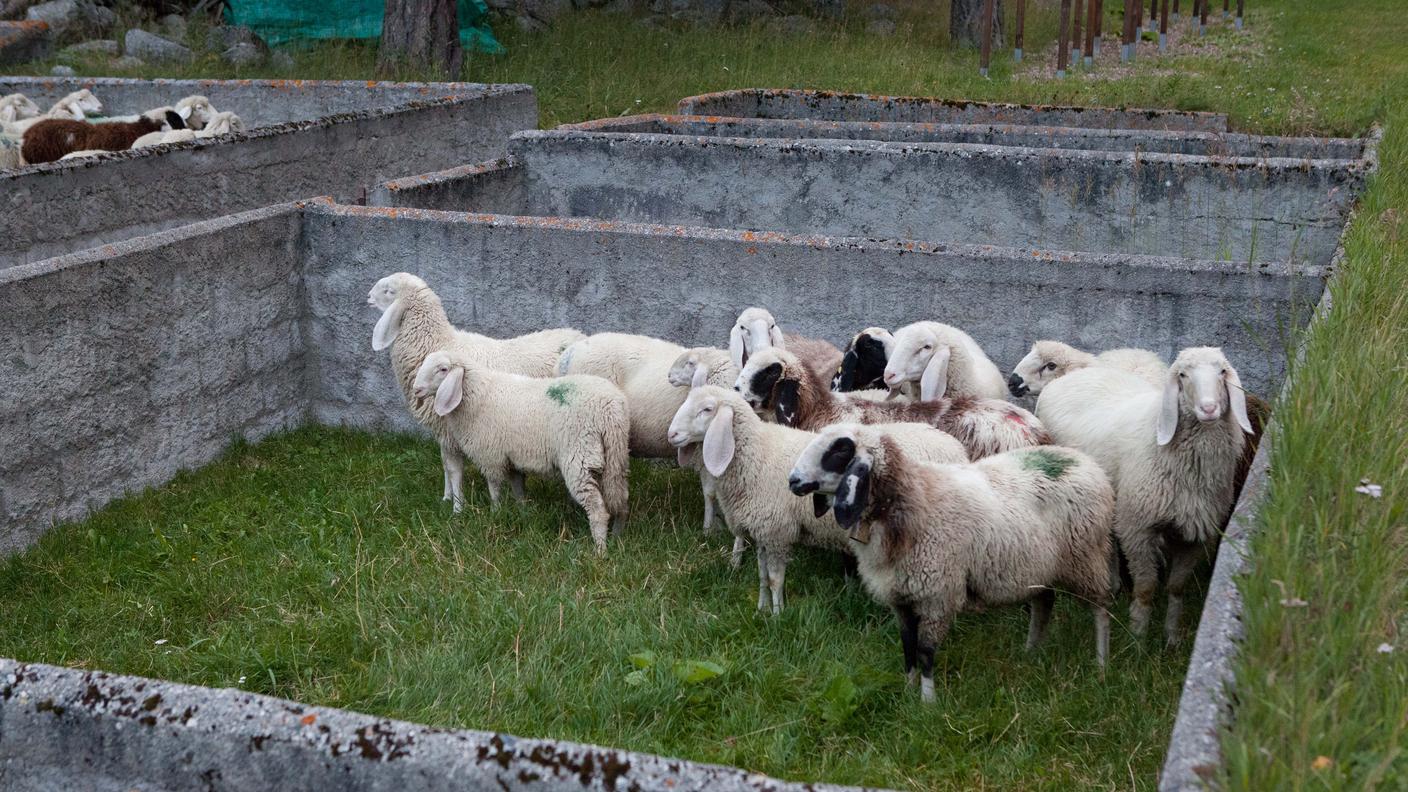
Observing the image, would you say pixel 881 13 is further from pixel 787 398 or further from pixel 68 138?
pixel 787 398

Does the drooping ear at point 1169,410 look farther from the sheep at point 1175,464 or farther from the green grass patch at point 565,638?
the green grass patch at point 565,638

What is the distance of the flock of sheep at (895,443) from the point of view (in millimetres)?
4551

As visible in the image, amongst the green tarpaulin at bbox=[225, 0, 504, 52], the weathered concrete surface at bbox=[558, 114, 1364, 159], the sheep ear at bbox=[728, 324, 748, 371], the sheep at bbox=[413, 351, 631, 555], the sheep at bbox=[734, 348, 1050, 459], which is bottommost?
the sheep at bbox=[413, 351, 631, 555]

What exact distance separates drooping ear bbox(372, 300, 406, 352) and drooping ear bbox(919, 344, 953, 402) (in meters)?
2.63

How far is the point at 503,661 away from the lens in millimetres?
4777

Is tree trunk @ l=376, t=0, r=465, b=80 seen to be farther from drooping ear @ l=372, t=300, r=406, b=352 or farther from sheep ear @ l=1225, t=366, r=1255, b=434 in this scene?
sheep ear @ l=1225, t=366, r=1255, b=434

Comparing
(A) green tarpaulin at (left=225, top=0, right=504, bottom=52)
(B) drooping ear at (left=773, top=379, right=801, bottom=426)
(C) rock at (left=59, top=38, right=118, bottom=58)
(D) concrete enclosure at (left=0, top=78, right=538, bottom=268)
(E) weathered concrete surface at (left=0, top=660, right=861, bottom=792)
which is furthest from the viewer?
(A) green tarpaulin at (left=225, top=0, right=504, bottom=52)

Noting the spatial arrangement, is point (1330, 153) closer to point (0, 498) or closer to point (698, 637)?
point (698, 637)

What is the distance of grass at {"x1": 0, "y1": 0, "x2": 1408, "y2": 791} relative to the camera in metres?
3.11

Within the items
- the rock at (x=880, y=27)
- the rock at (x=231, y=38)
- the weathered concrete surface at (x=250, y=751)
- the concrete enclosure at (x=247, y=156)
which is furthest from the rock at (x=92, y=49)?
the weathered concrete surface at (x=250, y=751)

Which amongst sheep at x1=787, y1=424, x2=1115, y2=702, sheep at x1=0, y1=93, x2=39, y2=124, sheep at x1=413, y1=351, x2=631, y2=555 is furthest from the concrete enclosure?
sheep at x1=787, y1=424, x2=1115, y2=702

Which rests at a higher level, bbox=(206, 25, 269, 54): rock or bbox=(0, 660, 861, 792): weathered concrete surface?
bbox=(206, 25, 269, 54): rock

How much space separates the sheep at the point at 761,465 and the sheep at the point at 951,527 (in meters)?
0.49

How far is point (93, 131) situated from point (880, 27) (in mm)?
14348
